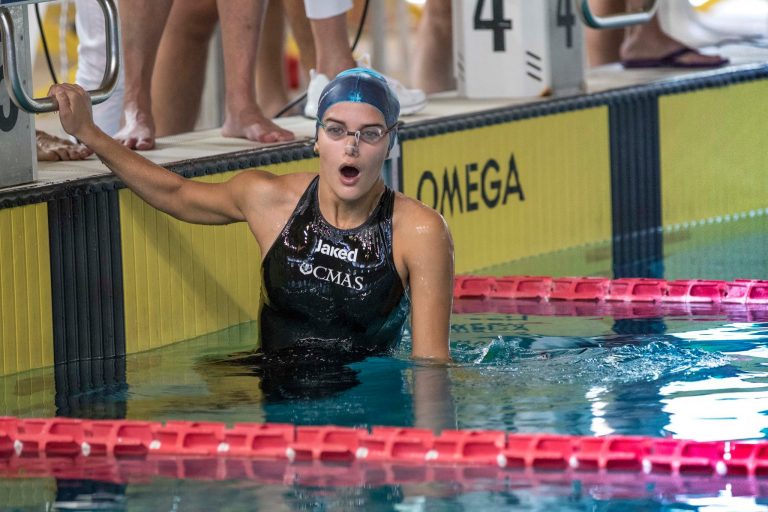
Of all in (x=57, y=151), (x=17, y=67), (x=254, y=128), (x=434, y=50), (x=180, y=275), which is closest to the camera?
(x=17, y=67)

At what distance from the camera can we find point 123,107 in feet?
17.7

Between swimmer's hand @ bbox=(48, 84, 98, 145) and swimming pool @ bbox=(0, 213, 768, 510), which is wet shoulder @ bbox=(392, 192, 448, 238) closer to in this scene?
swimming pool @ bbox=(0, 213, 768, 510)

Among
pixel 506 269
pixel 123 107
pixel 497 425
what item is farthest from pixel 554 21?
pixel 497 425

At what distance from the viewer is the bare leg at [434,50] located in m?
7.33

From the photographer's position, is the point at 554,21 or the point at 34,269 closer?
the point at 34,269

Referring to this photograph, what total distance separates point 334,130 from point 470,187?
2.29m

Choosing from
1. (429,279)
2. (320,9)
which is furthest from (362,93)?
(320,9)

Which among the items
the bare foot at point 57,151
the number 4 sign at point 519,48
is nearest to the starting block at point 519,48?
the number 4 sign at point 519,48

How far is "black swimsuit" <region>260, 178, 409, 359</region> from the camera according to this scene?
410 centimetres

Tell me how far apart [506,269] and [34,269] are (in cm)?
215

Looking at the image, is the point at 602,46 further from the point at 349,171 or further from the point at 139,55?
the point at 349,171

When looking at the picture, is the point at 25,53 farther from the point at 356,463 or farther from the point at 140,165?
the point at 356,463

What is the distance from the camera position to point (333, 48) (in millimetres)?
5859

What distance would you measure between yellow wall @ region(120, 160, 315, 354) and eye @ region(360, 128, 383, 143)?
3.60ft
